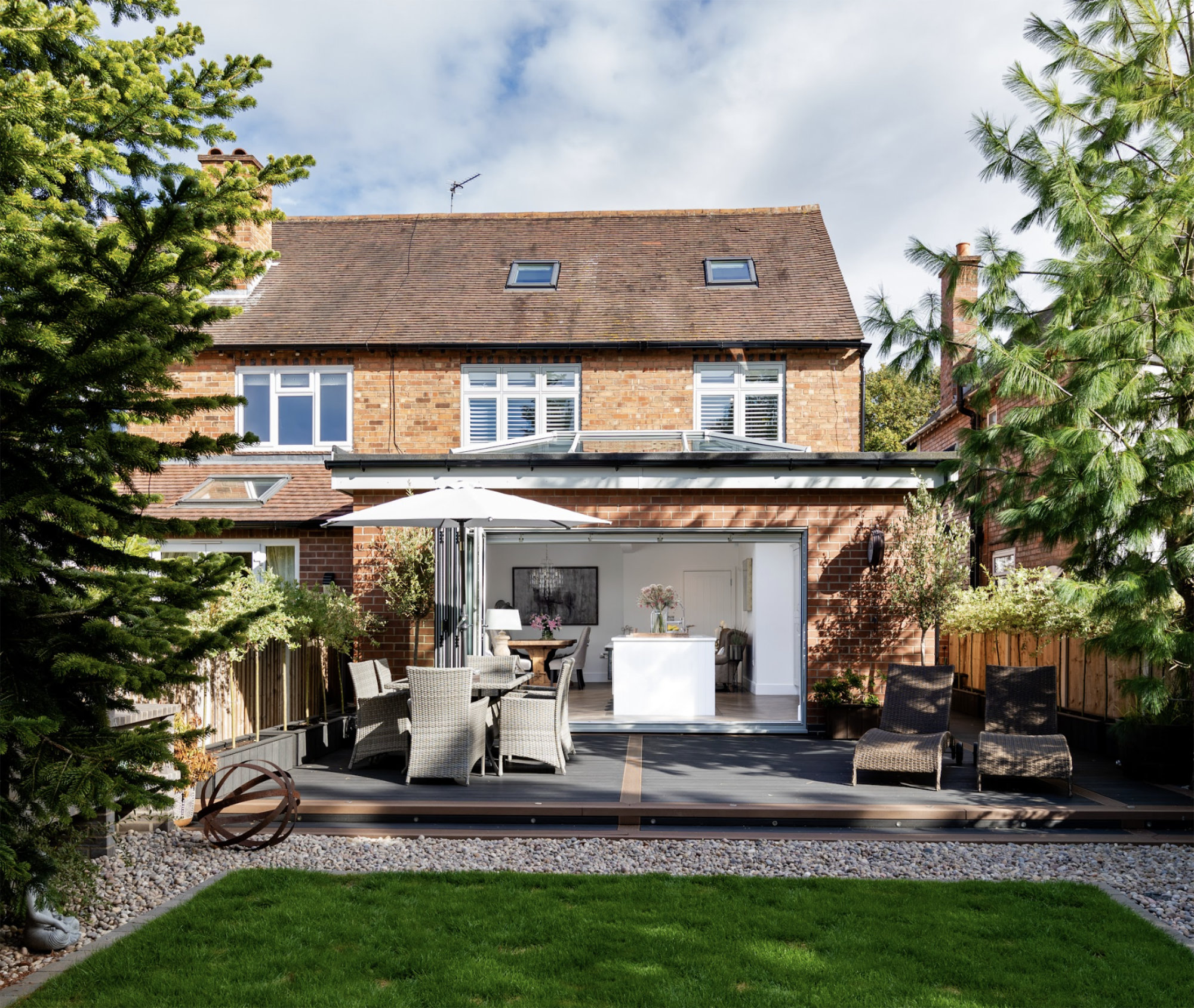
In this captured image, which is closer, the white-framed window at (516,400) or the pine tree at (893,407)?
the white-framed window at (516,400)

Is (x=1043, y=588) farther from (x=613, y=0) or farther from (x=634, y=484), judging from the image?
(x=613, y=0)

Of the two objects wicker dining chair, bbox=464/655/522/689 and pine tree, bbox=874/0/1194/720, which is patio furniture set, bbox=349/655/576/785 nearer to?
wicker dining chair, bbox=464/655/522/689

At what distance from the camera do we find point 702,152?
19.0 m

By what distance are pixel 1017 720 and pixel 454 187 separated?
17.0m

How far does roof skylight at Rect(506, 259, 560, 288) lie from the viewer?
16688 mm

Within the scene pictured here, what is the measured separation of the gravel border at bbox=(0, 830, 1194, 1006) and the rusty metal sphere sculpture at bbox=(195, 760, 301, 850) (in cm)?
8

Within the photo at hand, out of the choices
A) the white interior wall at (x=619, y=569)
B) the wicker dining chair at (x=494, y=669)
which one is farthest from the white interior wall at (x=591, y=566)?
the wicker dining chair at (x=494, y=669)

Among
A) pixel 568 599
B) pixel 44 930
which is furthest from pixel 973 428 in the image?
pixel 44 930

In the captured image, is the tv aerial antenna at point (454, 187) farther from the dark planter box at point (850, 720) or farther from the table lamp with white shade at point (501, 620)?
the dark planter box at point (850, 720)

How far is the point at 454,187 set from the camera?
21.3m

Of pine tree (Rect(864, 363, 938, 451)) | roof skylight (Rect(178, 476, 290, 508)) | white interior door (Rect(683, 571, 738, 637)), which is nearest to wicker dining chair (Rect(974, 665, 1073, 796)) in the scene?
roof skylight (Rect(178, 476, 290, 508))

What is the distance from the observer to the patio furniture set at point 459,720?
801 cm

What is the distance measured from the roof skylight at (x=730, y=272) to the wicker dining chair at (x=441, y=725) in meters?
10.4

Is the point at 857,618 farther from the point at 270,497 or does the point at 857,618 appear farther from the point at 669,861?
the point at 270,497
